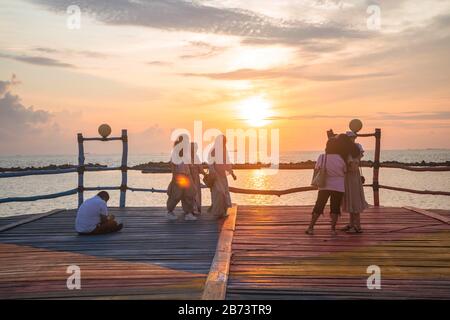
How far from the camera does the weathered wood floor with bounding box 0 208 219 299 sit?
15.8 ft

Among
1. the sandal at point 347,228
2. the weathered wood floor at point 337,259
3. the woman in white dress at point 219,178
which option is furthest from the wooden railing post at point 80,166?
the sandal at point 347,228

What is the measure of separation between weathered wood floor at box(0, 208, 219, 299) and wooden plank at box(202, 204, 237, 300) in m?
0.09

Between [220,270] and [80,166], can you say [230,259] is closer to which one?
[220,270]

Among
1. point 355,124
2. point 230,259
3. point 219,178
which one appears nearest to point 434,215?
point 355,124

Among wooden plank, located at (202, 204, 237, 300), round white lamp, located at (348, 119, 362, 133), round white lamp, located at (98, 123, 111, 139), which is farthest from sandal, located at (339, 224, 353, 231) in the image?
round white lamp, located at (98, 123, 111, 139)

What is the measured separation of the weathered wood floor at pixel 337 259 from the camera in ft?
15.6

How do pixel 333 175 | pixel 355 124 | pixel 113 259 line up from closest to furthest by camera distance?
pixel 113 259 < pixel 333 175 < pixel 355 124

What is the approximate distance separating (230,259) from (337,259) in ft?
4.41

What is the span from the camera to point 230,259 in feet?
19.6

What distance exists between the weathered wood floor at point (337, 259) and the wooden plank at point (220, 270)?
9cm

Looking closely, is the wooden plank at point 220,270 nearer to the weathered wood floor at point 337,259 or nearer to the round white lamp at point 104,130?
the weathered wood floor at point 337,259
